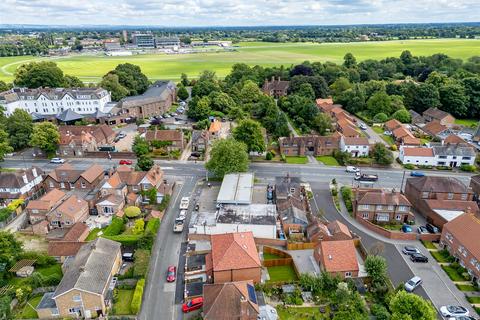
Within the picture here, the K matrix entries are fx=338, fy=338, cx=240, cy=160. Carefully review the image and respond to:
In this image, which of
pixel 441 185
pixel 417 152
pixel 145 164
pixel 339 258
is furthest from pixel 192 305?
pixel 417 152

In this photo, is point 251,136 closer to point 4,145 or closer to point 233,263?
point 233,263

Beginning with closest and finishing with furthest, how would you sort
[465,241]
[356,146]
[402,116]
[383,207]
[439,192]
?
[465,241], [383,207], [439,192], [356,146], [402,116]

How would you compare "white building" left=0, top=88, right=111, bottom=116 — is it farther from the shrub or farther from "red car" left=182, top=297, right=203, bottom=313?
"red car" left=182, top=297, right=203, bottom=313

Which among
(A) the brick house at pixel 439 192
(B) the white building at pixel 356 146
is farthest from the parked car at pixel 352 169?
(A) the brick house at pixel 439 192

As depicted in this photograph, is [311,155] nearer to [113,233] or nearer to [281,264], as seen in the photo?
[281,264]

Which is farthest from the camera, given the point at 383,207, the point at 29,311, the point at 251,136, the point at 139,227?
the point at 251,136

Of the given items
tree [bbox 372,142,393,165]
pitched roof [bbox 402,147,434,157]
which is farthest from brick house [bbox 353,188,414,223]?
pitched roof [bbox 402,147,434,157]
